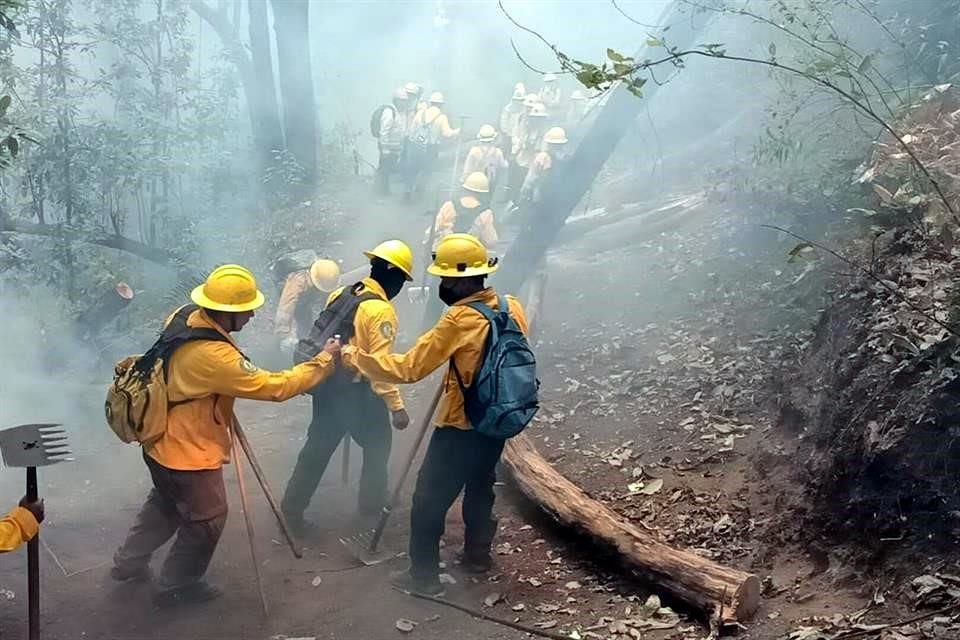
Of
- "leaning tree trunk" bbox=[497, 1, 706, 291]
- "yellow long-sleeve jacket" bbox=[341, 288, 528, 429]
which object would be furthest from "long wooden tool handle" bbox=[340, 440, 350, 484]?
"leaning tree trunk" bbox=[497, 1, 706, 291]

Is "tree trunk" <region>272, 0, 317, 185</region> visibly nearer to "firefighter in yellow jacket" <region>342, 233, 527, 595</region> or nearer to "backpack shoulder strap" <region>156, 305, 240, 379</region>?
"firefighter in yellow jacket" <region>342, 233, 527, 595</region>

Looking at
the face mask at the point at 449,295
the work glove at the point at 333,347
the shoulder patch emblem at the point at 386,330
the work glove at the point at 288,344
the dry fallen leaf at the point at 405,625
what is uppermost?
the face mask at the point at 449,295

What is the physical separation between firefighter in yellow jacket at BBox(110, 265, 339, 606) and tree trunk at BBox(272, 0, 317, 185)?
11896mm

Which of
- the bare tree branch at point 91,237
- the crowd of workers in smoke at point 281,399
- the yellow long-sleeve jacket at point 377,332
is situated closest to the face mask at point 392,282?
the yellow long-sleeve jacket at point 377,332

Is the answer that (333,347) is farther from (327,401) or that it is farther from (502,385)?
(502,385)

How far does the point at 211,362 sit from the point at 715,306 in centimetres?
562

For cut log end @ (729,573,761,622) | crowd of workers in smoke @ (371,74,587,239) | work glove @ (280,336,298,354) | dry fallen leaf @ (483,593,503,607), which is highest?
crowd of workers in smoke @ (371,74,587,239)

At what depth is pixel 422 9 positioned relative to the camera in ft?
79.7

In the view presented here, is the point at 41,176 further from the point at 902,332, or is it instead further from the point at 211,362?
the point at 902,332

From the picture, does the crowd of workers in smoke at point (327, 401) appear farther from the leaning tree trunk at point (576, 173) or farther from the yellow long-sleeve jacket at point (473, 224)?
the yellow long-sleeve jacket at point (473, 224)

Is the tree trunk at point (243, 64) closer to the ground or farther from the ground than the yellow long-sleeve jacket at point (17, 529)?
farther from the ground

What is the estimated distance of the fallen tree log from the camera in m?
4.26

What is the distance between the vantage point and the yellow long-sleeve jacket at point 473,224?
10.7 metres

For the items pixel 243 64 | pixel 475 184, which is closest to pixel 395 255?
pixel 475 184
